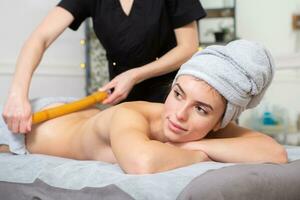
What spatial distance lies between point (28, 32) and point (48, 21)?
127 cm

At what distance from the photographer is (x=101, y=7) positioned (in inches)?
72.1

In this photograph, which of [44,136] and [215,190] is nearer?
[215,190]

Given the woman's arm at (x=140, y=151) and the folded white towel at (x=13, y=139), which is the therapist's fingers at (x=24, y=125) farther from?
the woman's arm at (x=140, y=151)

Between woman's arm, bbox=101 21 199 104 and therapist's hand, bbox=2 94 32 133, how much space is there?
0.95ft

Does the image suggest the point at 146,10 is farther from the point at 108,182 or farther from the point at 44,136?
the point at 108,182

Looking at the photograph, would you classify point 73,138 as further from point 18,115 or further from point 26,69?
point 26,69

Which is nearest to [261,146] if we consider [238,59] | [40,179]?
[238,59]

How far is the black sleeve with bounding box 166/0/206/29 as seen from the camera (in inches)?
70.6

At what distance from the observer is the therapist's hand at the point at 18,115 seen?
1496 millimetres

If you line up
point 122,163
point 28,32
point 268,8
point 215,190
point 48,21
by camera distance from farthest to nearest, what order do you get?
point 268,8
point 28,32
point 48,21
point 122,163
point 215,190

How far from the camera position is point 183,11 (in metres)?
1.80

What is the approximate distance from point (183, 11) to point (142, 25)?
6.9 inches

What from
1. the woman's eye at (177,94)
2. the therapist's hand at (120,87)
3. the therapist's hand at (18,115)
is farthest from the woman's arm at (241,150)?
the therapist's hand at (18,115)

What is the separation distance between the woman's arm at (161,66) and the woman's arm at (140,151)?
429 mm
